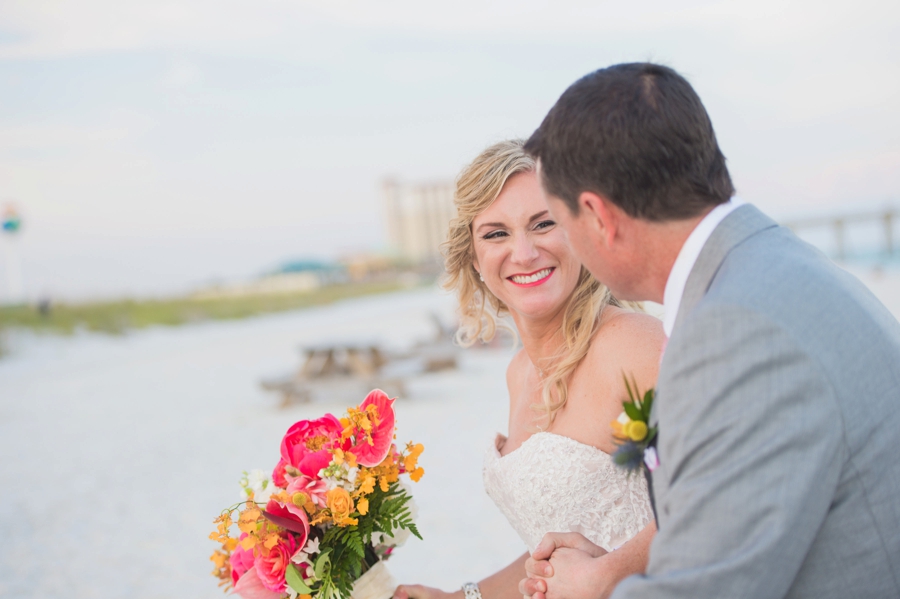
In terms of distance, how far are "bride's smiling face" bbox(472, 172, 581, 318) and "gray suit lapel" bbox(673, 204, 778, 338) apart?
112cm

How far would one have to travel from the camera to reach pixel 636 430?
1.46m

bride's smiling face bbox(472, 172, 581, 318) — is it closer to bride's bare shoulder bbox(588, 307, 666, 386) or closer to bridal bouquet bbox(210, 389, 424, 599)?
bride's bare shoulder bbox(588, 307, 666, 386)

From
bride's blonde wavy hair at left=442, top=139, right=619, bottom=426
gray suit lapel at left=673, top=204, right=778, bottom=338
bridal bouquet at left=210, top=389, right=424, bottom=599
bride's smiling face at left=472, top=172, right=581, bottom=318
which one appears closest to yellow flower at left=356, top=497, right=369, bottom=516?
bridal bouquet at left=210, top=389, right=424, bottom=599

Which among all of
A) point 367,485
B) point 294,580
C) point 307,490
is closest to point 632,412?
point 367,485

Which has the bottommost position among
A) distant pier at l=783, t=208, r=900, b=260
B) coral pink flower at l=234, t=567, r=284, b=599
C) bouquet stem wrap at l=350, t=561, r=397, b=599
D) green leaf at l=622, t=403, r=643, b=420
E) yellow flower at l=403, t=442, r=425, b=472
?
distant pier at l=783, t=208, r=900, b=260

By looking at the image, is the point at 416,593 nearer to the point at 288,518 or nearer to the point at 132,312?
the point at 288,518

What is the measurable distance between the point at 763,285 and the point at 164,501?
25.4 ft

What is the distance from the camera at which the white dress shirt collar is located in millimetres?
1404

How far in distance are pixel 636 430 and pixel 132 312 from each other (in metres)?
28.1

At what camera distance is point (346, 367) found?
12.4 m

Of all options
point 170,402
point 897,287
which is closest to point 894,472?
point 170,402

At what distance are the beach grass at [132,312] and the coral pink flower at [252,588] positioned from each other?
2262cm

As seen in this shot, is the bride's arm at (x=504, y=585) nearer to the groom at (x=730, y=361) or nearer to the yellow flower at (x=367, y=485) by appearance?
the yellow flower at (x=367, y=485)

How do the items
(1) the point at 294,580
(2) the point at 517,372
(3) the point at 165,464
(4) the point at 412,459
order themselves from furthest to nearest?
(3) the point at 165,464
(2) the point at 517,372
(4) the point at 412,459
(1) the point at 294,580
